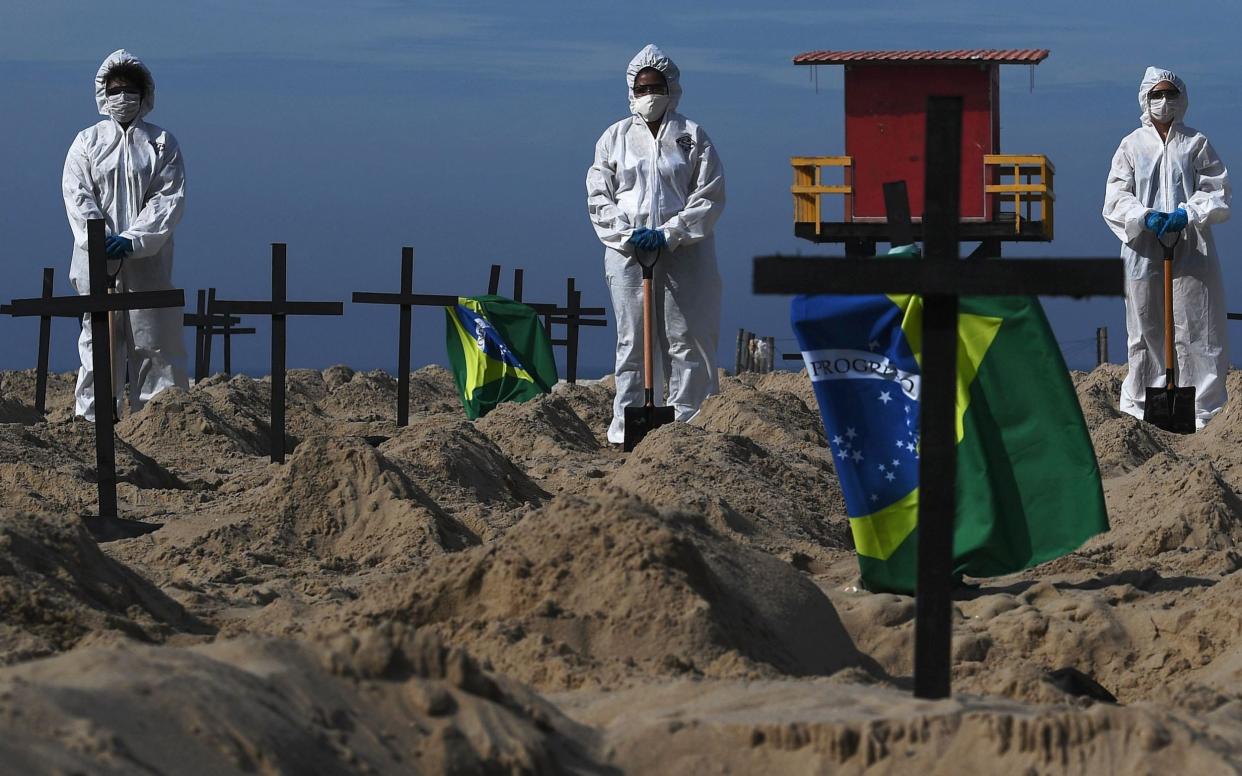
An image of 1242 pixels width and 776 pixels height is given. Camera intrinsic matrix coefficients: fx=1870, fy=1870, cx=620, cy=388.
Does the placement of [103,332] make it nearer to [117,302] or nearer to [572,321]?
[117,302]

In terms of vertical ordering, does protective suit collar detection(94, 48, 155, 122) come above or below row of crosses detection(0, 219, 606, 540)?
above

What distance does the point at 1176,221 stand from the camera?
47.6ft

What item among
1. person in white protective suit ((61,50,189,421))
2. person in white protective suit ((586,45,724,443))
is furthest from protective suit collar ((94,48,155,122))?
person in white protective suit ((586,45,724,443))

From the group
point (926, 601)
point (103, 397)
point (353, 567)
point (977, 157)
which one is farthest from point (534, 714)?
point (977, 157)

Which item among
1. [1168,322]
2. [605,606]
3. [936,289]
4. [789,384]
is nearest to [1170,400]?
[1168,322]

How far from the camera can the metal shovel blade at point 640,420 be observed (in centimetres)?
1355

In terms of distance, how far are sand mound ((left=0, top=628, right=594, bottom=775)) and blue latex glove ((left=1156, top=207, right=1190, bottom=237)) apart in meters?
11.4

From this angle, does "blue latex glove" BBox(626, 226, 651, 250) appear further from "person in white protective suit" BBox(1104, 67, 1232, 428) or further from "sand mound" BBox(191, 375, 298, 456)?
"person in white protective suit" BBox(1104, 67, 1232, 428)

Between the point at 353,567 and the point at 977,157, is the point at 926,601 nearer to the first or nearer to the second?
the point at 353,567

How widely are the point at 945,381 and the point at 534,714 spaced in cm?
126

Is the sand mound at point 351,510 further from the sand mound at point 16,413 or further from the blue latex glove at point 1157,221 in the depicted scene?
the sand mound at point 16,413

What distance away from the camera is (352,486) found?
8891 mm

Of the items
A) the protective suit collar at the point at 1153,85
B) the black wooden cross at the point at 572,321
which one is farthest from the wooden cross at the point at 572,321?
the protective suit collar at the point at 1153,85

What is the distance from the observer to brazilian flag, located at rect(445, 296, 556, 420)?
17.0 m
